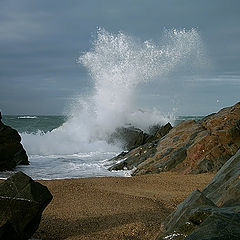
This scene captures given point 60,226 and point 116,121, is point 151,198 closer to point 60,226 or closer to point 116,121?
point 60,226

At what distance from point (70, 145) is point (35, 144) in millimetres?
2162

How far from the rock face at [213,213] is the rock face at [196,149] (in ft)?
16.4

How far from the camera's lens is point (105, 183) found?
8.89m

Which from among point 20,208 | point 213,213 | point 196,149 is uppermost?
point 213,213

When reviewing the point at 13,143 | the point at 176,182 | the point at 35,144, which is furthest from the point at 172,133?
the point at 35,144

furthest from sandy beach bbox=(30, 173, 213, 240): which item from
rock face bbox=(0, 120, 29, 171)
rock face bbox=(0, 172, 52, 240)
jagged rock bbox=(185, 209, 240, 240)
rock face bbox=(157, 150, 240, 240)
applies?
rock face bbox=(0, 120, 29, 171)

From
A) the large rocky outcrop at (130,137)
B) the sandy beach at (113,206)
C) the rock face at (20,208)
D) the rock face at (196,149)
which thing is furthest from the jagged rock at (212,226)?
the large rocky outcrop at (130,137)

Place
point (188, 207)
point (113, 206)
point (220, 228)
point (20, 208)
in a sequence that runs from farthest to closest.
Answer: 1. point (113, 206)
2. point (20, 208)
3. point (188, 207)
4. point (220, 228)

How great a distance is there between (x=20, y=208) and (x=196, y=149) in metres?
7.32

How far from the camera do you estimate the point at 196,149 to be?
10.6 metres

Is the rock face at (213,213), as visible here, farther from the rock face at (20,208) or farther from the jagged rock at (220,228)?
the rock face at (20,208)

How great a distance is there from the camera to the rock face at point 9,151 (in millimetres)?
13094

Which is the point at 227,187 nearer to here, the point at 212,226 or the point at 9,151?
the point at 212,226

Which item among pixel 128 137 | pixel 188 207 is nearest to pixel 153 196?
pixel 188 207
